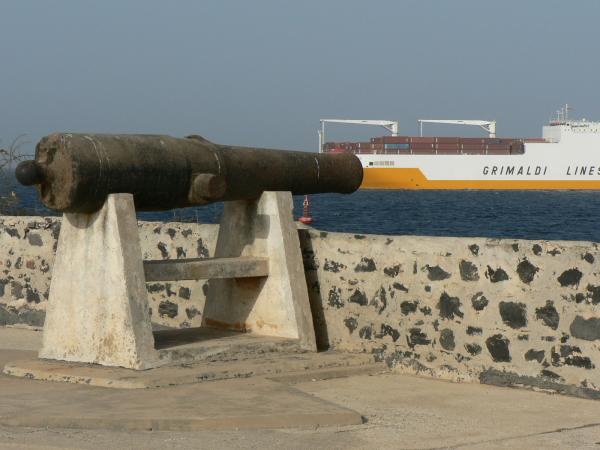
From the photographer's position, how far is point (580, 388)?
6242 millimetres

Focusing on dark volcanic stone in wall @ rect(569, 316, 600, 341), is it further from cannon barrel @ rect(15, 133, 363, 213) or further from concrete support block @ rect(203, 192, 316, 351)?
cannon barrel @ rect(15, 133, 363, 213)

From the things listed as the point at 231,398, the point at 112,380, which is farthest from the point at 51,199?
the point at 231,398

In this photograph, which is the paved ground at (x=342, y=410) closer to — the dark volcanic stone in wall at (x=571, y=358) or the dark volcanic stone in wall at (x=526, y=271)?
the dark volcanic stone in wall at (x=571, y=358)

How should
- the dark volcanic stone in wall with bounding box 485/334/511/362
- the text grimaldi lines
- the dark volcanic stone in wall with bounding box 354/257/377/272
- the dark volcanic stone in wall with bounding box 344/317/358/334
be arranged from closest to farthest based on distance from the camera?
1. the dark volcanic stone in wall with bounding box 485/334/511/362
2. the dark volcanic stone in wall with bounding box 354/257/377/272
3. the dark volcanic stone in wall with bounding box 344/317/358/334
4. the text grimaldi lines

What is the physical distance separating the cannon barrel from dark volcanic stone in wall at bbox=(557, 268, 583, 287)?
6.80 feet

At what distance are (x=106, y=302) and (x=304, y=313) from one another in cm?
133

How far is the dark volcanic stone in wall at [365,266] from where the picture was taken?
730 centimetres

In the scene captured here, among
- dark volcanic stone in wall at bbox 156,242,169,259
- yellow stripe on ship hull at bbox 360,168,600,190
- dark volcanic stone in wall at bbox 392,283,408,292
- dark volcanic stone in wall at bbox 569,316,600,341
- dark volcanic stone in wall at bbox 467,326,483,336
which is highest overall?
yellow stripe on ship hull at bbox 360,168,600,190

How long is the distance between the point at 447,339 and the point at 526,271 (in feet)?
2.22

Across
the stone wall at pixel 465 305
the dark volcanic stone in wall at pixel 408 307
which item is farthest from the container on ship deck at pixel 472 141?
the dark volcanic stone in wall at pixel 408 307

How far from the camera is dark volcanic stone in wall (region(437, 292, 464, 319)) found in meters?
6.82

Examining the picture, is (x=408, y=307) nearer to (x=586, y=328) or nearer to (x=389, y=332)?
(x=389, y=332)

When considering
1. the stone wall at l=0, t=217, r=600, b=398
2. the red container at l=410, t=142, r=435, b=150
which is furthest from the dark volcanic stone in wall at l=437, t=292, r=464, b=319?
the red container at l=410, t=142, r=435, b=150

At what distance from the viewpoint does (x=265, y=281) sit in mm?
7590
